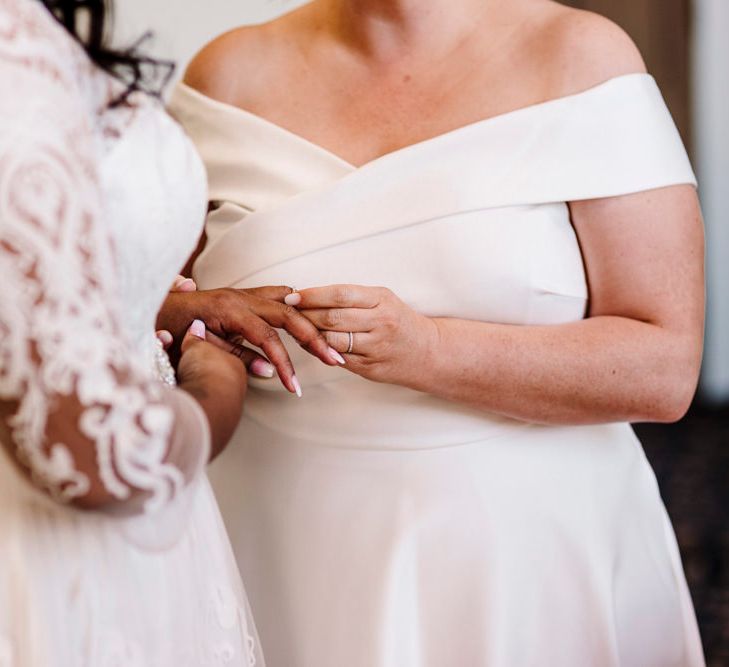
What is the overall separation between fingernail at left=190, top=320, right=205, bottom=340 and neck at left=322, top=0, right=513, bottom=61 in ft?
2.04

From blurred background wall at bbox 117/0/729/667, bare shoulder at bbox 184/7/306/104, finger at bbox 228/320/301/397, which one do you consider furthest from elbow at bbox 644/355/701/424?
blurred background wall at bbox 117/0/729/667

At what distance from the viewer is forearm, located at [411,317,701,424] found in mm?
1587

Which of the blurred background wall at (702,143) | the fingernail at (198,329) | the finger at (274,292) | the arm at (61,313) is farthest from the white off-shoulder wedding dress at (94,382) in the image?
the blurred background wall at (702,143)

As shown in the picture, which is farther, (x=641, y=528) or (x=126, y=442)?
(x=641, y=528)

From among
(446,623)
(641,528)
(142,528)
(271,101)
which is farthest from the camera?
(271,101)

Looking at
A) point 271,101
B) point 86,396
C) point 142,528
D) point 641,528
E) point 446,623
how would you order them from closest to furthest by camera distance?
1. point 86,396
2. point 142,528
3. point 446,623
4. point 641,528
5. point 271,101

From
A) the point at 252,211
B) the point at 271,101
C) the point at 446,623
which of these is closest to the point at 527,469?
the point at 446,623

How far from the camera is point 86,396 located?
918 mm

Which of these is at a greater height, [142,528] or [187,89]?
[187,89]

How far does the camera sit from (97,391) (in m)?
0.92

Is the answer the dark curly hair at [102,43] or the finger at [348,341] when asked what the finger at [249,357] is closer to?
the finger at [348,341]

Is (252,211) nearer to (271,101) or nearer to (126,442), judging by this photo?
(271,101)

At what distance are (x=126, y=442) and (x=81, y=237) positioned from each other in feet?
0.60

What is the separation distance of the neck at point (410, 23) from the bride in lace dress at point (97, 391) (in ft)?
2.38
